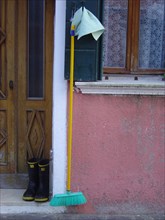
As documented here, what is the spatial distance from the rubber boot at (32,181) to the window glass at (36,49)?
0.79 metres

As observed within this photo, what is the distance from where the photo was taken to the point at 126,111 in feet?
13.4

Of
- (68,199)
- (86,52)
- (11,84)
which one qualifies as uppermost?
(86,52)

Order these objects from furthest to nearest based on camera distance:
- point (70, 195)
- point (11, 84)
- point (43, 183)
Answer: point (11, 84) → point (43, 183) → point (70, 195)

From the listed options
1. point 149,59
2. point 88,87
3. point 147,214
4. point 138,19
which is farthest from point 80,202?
point 138,19

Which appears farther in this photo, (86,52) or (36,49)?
(36,49)

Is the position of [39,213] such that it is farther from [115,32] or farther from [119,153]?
[115,32]

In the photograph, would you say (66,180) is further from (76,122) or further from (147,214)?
(147,214)

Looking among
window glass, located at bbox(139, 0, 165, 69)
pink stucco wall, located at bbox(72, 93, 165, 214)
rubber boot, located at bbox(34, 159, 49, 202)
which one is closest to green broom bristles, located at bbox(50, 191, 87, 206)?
pink stucco wall, located at bbox(72, 93, 165, 214)

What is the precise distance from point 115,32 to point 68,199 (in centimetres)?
182

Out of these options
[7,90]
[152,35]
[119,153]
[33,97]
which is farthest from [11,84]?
[152,35]

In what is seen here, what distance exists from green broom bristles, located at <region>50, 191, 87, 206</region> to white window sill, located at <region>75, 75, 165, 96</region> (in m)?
1.03

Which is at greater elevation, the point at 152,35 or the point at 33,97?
the point at 152,35

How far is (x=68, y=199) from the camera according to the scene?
3881 millimetres

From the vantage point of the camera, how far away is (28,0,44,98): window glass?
14.7ft
